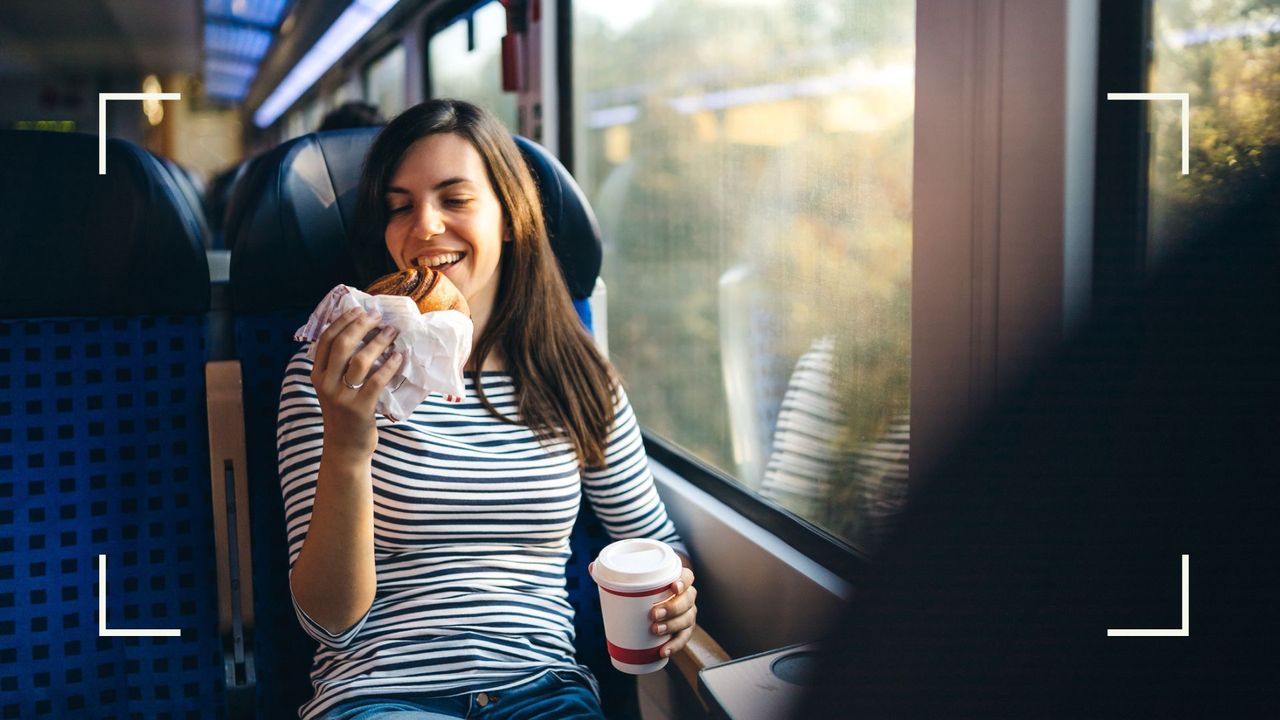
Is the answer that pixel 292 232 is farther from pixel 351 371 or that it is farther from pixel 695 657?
pixel 695 657

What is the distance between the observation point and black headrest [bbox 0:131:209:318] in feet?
4.74

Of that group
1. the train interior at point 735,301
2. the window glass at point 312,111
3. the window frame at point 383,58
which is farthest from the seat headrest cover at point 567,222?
the window glass at point 312,111

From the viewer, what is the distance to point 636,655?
1256mm

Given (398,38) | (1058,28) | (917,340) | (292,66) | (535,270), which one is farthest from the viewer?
(292,66)

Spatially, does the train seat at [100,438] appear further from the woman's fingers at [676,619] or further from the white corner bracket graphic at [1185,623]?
the white corner bracket graphic at [1185,623]

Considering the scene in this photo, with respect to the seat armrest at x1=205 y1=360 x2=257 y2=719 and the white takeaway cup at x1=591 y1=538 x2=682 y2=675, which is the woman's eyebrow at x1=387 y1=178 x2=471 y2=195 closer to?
the seat armrest at x1=205 y1=360 x2=257 y2=719

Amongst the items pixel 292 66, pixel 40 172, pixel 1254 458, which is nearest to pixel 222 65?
pixel 292 66

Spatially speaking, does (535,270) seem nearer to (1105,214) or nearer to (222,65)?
(1105,214)

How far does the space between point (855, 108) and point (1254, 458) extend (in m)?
0.79

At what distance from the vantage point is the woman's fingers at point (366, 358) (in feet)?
3.54

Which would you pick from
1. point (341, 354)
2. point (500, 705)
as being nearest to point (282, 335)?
point (341, 354)

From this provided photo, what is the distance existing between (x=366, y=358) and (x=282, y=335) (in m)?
0.56

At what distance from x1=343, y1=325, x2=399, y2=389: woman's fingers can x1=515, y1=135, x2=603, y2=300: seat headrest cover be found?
68cm

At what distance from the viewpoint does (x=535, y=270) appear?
1.57 m
